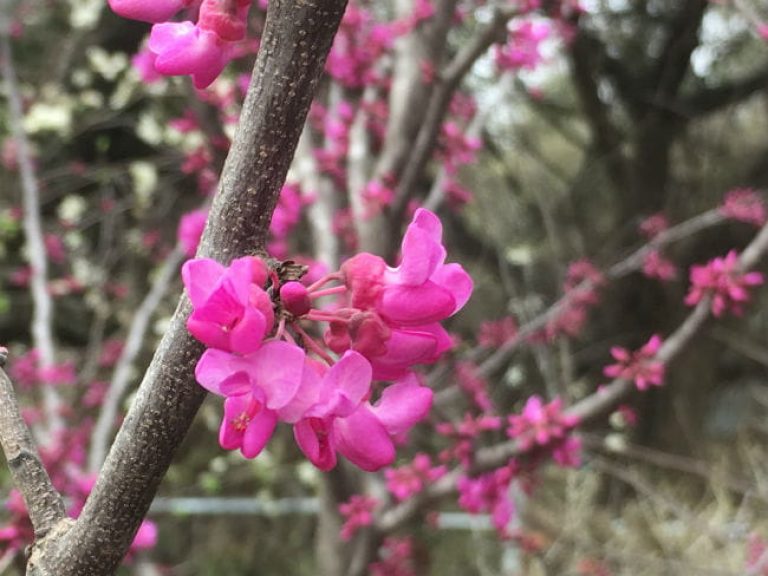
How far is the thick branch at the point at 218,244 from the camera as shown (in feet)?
1.65

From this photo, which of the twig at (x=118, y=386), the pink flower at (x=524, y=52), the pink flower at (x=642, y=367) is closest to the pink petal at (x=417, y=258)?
the pink flower at (x=642, y=367)

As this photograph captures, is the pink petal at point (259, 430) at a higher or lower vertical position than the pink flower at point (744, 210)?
higher

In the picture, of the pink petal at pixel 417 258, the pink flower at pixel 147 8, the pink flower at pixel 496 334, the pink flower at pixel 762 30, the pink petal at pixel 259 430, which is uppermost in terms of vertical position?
the pink flower at pixel 147 8

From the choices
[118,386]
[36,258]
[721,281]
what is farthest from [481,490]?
[36,258]

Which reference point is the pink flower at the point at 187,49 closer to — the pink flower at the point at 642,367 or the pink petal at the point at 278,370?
the pink petal at the point at 278,370

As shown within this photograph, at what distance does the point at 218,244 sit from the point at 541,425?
1065 millimetres

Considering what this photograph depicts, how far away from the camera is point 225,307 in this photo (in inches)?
19.0

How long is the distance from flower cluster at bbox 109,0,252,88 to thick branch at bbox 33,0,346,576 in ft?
0.18

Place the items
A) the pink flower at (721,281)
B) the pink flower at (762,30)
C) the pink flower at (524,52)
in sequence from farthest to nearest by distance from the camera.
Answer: the pink flower at (524,52)
the pink flower at (762,30)
the pink flower at (721,281)

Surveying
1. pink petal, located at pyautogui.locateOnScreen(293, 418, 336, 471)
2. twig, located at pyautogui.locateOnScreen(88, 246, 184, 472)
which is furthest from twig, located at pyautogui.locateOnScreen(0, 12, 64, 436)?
pink petal, located at pyautogui.locateOnScreen(293, 418, 336, 471)

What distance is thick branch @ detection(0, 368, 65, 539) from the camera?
1.95 ft

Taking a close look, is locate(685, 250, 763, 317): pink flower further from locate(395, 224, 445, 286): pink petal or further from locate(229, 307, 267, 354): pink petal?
locate(229, 307, 267, 354): pink petal

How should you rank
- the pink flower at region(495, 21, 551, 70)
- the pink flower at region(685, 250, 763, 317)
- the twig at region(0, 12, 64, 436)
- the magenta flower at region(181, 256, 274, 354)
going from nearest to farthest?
the magenta flower at region(181, 256, 274, 354) → the pink flower at region(685, 250, 763, 317) → the pink flower at region(495, 21, 551, 70) → the twig at region(0, 12, 64, 436)

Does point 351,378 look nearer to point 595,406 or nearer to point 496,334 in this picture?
point 595,406
